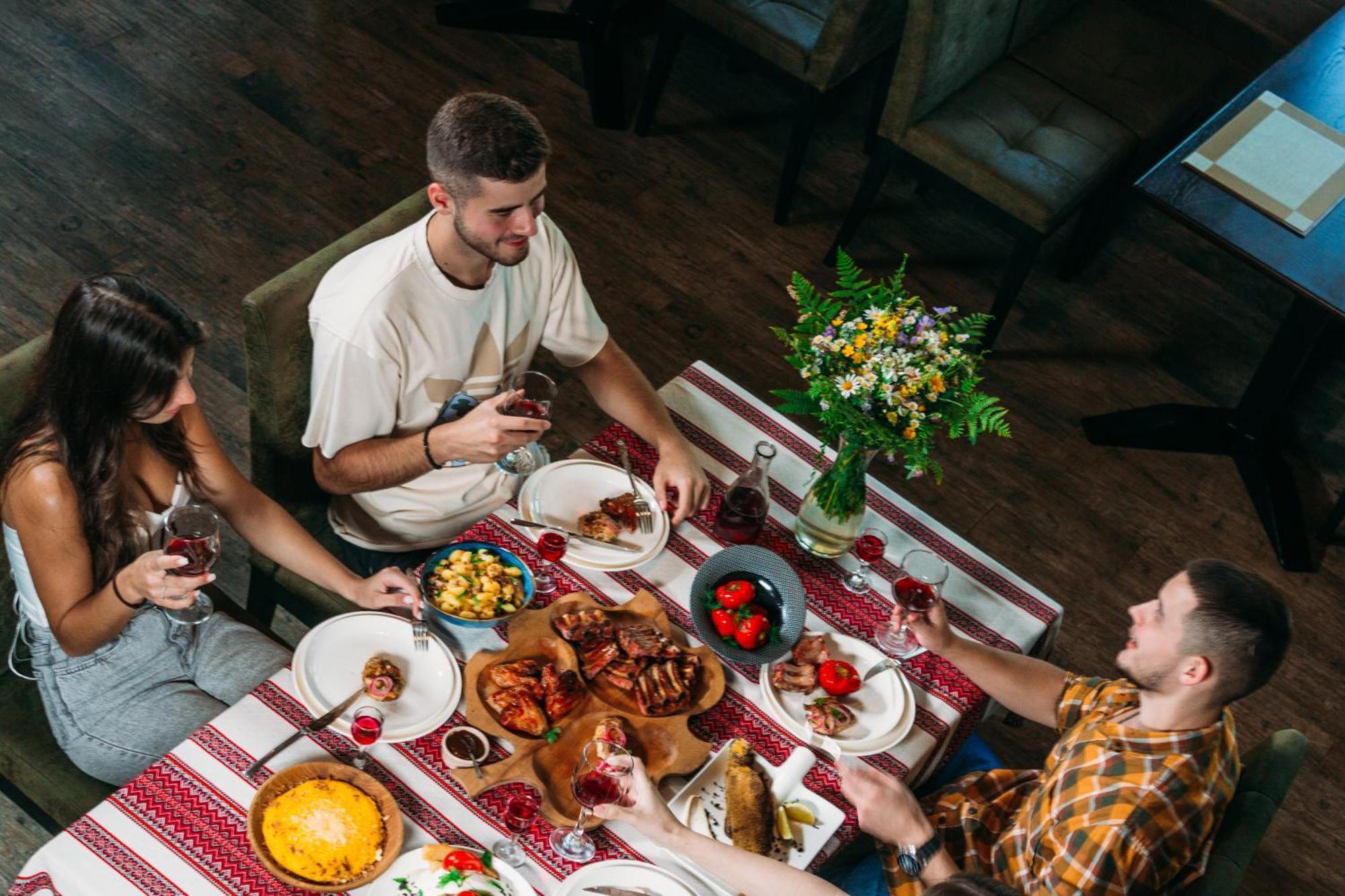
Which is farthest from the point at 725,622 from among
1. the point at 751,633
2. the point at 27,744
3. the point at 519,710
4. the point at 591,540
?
the point at 27,744

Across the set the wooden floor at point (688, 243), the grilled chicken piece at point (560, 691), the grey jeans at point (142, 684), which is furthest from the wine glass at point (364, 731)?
the wooden floor at point (688, 243)

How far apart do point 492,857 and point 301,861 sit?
0.25 m

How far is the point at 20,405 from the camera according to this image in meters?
A: 2.03

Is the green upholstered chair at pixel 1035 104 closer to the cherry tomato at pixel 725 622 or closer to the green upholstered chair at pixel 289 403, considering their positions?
the green upholstered chair at pixel 289 403

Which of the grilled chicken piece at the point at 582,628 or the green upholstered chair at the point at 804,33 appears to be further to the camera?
the green upholstered chair at the point at 804,33

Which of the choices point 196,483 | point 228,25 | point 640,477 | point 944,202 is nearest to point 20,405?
point 196,483

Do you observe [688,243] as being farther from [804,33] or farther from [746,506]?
[746,506]

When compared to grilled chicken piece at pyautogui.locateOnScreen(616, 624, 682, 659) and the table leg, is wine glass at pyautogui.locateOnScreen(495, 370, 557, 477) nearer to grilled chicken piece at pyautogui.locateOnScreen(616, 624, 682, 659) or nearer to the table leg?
grilled chicken piece at pyautogui.locateOnScreen(616, 624, 682, 659)

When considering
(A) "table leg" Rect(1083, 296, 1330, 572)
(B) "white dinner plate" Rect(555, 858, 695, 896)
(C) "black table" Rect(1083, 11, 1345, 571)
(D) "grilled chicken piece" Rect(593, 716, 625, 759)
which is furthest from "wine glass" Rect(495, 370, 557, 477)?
(A) "table leg" Rect(1083, 296, 1330, 572)

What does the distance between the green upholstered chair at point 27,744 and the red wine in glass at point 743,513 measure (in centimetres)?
112

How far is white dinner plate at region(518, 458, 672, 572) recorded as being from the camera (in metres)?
2.17

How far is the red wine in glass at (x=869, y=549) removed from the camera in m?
2.26

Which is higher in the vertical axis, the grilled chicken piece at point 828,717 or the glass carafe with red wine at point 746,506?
the glass carafe with red wine at point 746,506

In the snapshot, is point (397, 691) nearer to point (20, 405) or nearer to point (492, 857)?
point (492, 857)
